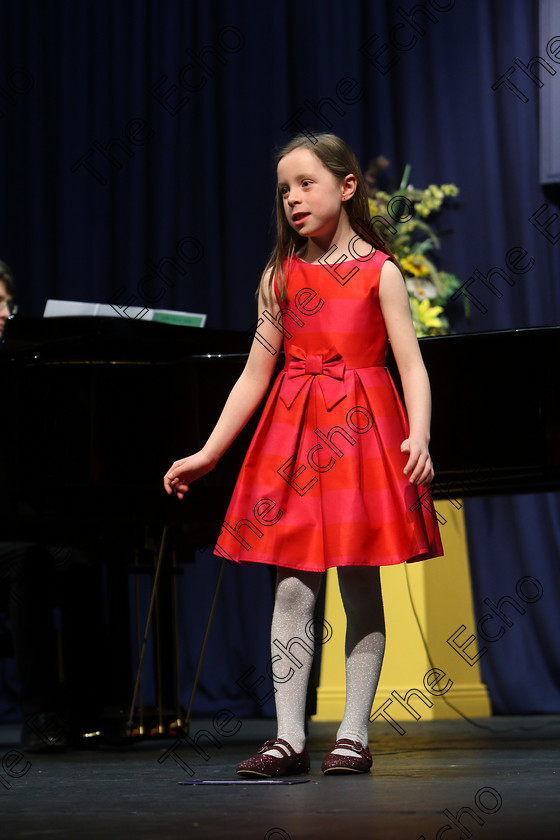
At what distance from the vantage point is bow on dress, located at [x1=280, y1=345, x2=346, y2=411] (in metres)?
1.92

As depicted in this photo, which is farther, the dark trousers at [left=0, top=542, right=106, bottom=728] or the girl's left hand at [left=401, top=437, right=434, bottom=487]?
the dark trousers at [left=0, top=542, right=106, bottom=728]

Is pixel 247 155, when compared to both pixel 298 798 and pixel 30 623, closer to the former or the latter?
pixel 30 623

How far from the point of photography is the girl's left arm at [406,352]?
73.9 inches

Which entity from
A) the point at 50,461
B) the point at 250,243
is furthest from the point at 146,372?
the point at 250,243

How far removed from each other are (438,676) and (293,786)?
2.09 meters

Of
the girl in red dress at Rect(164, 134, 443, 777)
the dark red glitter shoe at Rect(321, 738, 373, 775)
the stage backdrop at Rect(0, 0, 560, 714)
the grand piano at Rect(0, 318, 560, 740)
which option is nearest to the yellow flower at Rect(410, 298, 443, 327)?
the stage backdrop at Rect(0, 0, 560, 714)

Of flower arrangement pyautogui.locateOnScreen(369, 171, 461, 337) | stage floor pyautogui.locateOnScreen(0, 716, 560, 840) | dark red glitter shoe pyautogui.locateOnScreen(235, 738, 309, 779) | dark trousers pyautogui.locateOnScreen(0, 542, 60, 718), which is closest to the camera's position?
stage floor pyautogui.locateOnScreen(0, 716, 560, 840)

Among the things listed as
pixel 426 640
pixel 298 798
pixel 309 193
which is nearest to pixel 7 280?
pixel 426 640

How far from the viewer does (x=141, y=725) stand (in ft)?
8.85

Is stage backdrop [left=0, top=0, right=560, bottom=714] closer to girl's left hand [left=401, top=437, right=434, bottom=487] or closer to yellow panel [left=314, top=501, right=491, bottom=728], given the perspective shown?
yellow panel [left=314, top=501, right=491, bottom=728]

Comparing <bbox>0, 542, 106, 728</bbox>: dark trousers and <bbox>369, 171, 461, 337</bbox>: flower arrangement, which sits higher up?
<bbox>369, 171, 461, 337</bbox>: flower arrangement

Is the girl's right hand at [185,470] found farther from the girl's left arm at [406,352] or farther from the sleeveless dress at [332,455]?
the girl's left arm at [406,352]

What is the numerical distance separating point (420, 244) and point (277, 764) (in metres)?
2.64

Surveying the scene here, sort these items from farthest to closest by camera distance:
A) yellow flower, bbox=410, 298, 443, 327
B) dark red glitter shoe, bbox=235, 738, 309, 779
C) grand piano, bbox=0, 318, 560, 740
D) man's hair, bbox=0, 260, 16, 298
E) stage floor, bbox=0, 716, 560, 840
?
yellow flower, bbox=410, 298, 443, 327 → man's hair, bbox=0, 260, 16, 298 → grand piano, bbox=0, 318, 560, 740 → dark red glitter shoe, bbox=235, 738, 309, 779 → stage floor, bbox=0, 716, 560, 840
